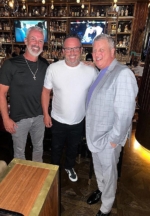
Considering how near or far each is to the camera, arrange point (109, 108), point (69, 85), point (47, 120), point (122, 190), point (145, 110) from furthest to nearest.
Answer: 1. point (145, 110)
2. point (122, 190)
3. point (47, 120)
4. point (69, 85)
5. point (109, 108)

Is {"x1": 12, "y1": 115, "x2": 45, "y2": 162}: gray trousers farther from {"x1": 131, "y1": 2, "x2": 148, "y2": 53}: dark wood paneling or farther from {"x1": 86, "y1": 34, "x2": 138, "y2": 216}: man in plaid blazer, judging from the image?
{"x1": 131, "y1": 2, "x2": 148, "y2": 53}: dark wood paneling

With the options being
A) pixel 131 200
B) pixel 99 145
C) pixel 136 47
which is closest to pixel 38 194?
pixel 99 145

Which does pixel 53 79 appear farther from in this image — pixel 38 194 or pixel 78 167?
pixel 78 167

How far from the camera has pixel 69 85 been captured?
157cm

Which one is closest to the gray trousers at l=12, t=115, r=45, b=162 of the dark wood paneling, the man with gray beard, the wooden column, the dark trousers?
the man with gray beard

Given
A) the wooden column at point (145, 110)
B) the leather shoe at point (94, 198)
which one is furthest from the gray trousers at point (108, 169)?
the wooden column at point (145, 110)

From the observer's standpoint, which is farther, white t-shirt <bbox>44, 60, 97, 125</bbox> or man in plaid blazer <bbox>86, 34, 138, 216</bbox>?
white t-shirt <bbox>44, 60, 97, 125</bbox>

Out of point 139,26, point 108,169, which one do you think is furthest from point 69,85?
point 139,26

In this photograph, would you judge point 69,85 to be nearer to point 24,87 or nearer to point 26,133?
point 24,87

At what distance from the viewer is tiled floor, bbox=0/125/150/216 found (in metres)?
1.71

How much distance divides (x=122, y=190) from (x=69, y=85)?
126cm

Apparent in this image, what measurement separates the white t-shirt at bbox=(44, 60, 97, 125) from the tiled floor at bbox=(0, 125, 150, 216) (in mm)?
791

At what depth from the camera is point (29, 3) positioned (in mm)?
5422

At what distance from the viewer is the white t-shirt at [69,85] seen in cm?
156
